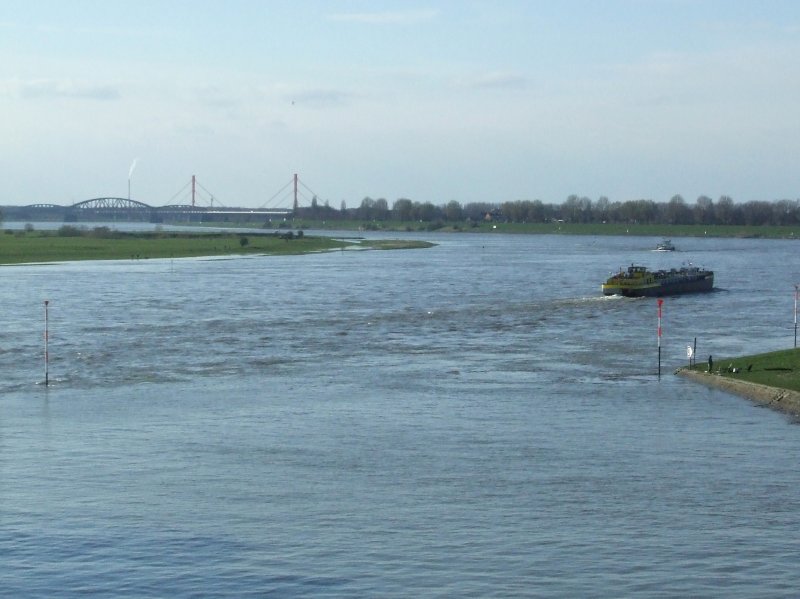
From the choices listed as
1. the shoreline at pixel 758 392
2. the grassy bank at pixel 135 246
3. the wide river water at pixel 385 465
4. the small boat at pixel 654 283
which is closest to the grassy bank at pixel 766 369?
the shoreline at pixel 758 392

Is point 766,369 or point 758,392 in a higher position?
point 766,369

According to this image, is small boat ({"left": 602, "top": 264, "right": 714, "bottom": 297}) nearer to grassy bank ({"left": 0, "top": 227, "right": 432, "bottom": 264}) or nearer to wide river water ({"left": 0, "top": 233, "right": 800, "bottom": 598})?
wide river water ({"left": 0, "top": 233, "right": 800, "bottom": 598})

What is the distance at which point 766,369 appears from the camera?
105 feet

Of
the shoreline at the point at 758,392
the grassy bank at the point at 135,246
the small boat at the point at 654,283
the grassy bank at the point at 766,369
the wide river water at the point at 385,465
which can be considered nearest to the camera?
the wide river water at the point at 385,465

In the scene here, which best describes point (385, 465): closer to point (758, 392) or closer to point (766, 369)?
point (758, 392)

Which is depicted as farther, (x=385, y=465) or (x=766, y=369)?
(x=766, y=369)

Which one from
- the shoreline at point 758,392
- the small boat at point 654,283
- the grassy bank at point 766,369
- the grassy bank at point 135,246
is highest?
the grassy bank at point 135,246

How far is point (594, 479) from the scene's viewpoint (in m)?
21.1

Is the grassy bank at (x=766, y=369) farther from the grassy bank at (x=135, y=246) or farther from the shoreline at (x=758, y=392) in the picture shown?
the grassy bank at (x=135, y=246)

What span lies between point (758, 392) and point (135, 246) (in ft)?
337

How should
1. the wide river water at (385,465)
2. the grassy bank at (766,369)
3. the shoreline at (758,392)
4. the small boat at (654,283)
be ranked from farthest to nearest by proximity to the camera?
the small boat at (654,283) → the grassy bank at (766,369) → the shoreline at (758,392) → the wide river water at (385,465)

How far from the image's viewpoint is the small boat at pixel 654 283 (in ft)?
226

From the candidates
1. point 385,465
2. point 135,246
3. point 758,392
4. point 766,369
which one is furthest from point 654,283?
→ point 135,246

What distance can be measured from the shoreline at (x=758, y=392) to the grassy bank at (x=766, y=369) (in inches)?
8.2
